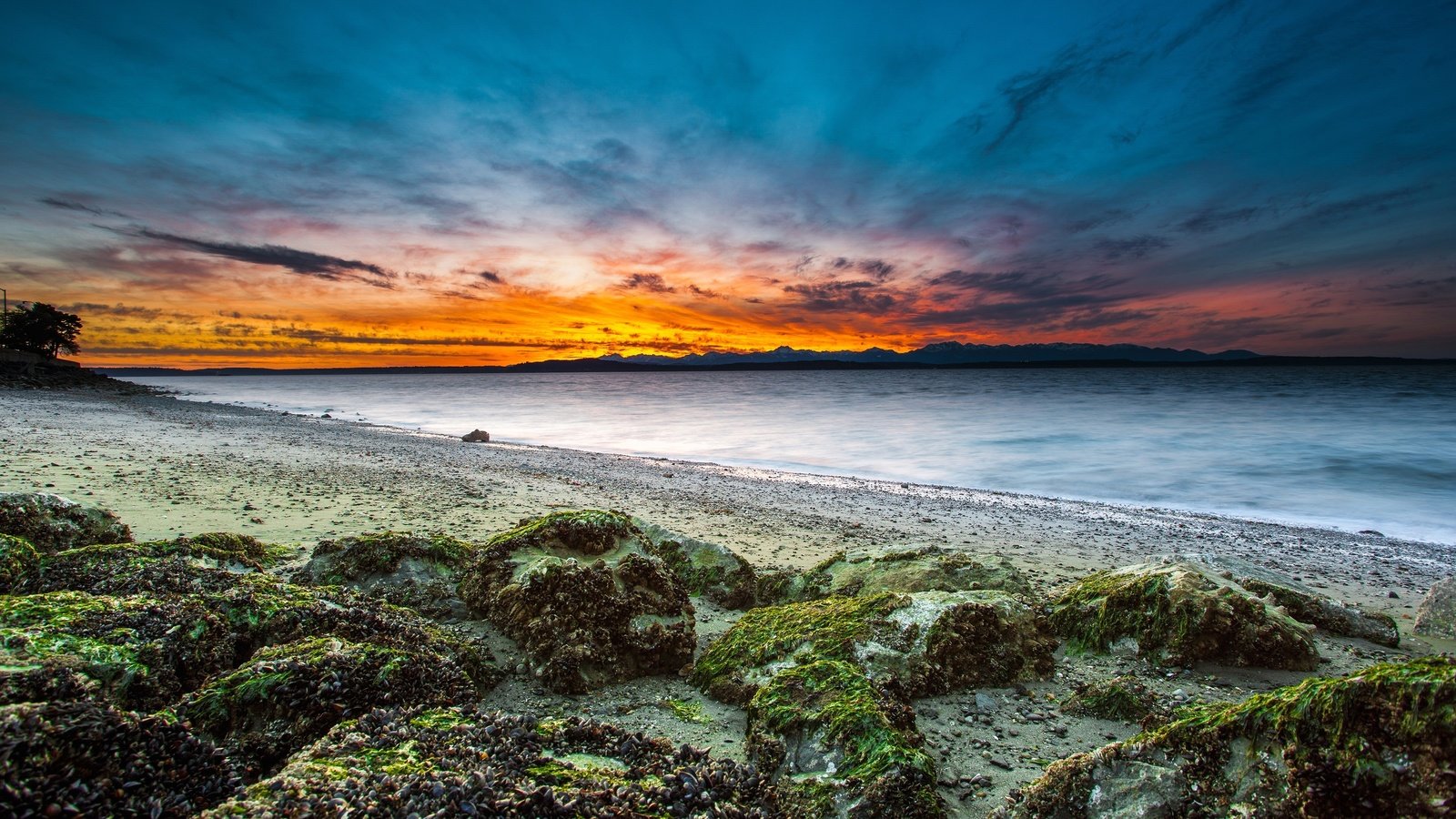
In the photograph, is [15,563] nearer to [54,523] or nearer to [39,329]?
[54,523]

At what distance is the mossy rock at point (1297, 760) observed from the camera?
2.04m

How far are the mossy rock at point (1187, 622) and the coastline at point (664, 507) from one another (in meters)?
2.85

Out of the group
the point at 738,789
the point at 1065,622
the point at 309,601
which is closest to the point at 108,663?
the point at 309,601

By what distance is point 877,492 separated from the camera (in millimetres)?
17125

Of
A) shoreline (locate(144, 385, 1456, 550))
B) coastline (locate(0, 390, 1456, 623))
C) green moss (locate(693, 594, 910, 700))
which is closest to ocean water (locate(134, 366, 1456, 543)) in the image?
Answer: shoreline (locate(144, 385, 1456, 550))

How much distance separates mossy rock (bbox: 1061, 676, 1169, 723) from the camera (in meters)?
4.29

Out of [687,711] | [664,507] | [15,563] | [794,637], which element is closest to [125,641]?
[15,563]

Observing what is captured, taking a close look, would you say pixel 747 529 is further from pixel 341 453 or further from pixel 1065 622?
pixel 341 453

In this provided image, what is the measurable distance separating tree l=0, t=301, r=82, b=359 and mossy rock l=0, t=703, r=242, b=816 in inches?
3502

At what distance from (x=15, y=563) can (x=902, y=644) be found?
20.7 feet

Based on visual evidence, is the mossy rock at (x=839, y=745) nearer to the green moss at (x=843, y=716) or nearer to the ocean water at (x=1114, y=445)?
the green moss at (x=843, y=716)

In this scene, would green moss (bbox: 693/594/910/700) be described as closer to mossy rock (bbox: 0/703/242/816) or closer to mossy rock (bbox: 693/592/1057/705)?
mossy rock (bbox: 693/592/1057/705)

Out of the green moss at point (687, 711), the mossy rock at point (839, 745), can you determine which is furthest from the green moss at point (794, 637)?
the mossy rock at point (839, 745)

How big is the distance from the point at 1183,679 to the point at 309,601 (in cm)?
623
